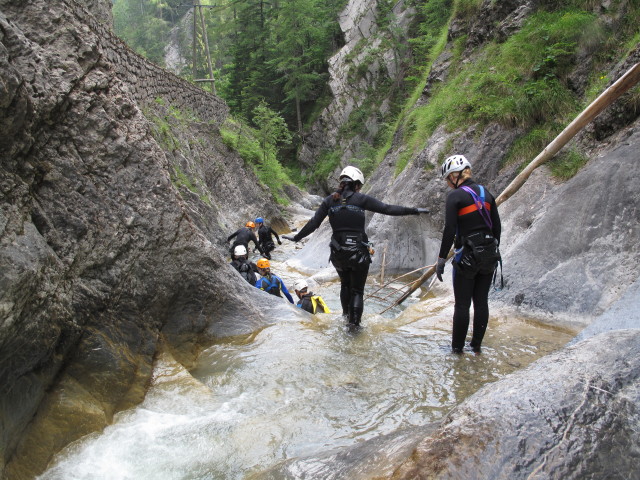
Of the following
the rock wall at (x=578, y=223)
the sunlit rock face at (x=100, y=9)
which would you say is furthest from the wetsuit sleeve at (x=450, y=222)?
the sunlit rock face at (x=100, y=9)

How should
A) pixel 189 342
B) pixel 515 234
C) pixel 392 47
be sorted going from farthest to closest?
pixel 392 47, pixel 515 234, pixel 189 342

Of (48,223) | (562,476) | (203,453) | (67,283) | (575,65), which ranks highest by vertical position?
(575,65)

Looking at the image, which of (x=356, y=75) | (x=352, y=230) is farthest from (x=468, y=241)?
(x=356, y=75)

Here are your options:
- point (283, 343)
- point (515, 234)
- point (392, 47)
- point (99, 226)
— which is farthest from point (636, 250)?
point (392, 47)

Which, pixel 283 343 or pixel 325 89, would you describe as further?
pixel 325 89

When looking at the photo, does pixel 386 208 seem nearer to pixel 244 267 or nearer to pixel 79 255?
pixel 79 255

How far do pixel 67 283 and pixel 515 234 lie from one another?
606cm

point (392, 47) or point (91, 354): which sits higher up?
point (392, 47)

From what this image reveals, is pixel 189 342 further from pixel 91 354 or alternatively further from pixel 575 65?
pixel 575 65

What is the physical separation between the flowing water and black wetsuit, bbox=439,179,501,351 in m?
0.29

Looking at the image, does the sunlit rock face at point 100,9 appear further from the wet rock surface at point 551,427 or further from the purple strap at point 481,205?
the wet rock surface at point 551,427

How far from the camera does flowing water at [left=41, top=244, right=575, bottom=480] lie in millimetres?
2834

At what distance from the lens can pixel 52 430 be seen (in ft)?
9.68

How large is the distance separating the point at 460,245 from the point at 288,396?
7.27 feet
